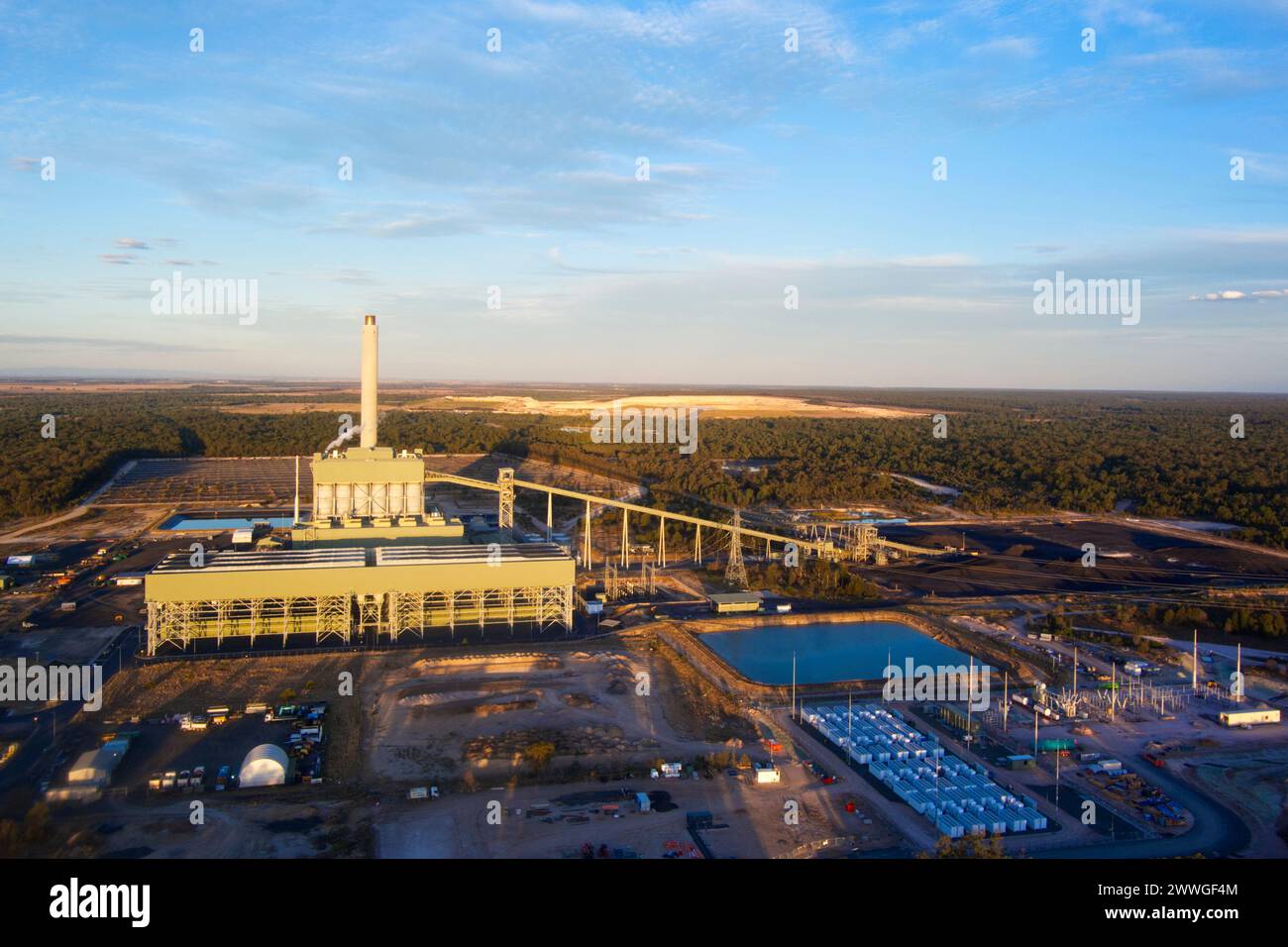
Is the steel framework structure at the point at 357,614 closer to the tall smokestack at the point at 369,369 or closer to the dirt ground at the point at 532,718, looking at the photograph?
the dirt ground at the point at 532,718

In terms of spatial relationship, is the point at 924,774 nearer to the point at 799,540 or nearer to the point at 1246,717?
the point at 1246,717

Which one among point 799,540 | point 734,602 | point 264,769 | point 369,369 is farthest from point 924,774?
point 369,369

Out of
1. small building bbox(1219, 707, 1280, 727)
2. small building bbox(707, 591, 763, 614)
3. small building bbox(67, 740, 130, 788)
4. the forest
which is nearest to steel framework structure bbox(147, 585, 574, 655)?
small building bbox(707, 591, 763, 614)

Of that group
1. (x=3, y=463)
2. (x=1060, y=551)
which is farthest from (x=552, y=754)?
(x=3, y=463)

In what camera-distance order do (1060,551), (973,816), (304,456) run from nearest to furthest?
(973,816)
(1060,551)
(304,456)

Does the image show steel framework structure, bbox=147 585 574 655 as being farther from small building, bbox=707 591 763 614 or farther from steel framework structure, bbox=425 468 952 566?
steel framework structure, bbox=425 468 952 566

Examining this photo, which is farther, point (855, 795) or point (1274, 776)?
point (1274, 776)
